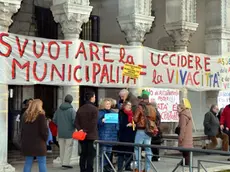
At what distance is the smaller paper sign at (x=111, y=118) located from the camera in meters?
9.59

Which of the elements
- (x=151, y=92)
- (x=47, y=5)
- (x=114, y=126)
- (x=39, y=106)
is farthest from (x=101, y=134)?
(x=47, y=5)

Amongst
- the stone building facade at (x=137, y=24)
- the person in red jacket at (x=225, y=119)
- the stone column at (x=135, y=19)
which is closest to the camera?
the stone building facade at (x=137, y=24)

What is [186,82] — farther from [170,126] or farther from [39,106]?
[39,106]

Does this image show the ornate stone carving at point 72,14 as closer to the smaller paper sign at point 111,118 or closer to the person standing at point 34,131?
the smaller paper sign at point 111,118

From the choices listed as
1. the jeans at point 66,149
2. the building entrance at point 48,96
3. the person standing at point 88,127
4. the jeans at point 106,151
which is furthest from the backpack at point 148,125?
the building entrance at point 48,96

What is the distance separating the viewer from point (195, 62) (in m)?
14.5

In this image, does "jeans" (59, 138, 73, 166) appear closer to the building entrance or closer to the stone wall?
the building entrance

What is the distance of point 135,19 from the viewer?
1284 cm

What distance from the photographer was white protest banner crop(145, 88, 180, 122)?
14.1 meters

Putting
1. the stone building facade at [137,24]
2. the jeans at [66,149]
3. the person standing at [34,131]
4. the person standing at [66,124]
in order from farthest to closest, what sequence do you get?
the stone building facade at [137,24], the jeans at [66,149], the person standing at [66,124], the person standing at [34,131]

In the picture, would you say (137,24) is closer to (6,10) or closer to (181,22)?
(181,22)

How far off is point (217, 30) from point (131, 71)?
465cm

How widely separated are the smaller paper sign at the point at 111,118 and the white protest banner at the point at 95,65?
6.45ft

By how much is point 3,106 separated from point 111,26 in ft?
28.6
